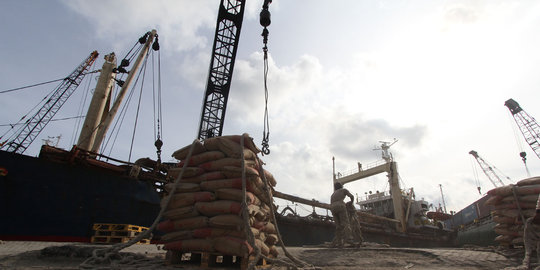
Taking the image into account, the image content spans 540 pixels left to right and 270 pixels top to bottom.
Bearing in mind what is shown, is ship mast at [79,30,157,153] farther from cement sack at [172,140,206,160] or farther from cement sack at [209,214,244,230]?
cement sack at [209,214,244,230]

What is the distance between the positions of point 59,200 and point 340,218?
452 inches

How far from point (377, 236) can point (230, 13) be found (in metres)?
19.7

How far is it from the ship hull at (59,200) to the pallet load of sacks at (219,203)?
8.99 m

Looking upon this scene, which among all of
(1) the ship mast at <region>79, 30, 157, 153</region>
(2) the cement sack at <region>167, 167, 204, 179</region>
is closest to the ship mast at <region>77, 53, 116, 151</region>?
(1) the ship mast at <region>79, 30, 157, 153</region>

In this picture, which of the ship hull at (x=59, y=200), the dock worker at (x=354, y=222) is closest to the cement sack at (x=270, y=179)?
the dock worker at (x=354, y=222)

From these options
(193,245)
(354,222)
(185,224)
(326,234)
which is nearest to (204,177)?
(185,224)

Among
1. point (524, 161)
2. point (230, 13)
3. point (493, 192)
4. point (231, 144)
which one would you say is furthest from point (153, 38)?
point (524, 161)

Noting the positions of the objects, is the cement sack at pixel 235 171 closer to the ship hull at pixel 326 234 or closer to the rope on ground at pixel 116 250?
the rope on ground at pixel 116 250

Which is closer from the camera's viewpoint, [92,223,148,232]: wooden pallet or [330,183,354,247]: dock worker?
[330,183,354,247]: dock worker

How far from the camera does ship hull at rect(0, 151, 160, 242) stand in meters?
10.2

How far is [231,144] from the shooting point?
15.6 feet

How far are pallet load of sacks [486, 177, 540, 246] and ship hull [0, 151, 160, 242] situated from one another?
1394 centimetres

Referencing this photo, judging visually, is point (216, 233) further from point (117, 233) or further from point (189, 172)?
point (117, 233)

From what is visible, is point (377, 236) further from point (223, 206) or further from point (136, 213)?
point (223, 206)
